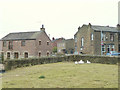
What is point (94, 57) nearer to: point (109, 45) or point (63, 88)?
point (109, 45)

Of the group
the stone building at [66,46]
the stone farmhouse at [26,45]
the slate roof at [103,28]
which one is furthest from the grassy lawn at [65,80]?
the stone building at [66,46]

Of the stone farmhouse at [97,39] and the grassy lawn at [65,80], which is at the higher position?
the stone farmhouse at [97,39]

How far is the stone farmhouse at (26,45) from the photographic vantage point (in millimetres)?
45062

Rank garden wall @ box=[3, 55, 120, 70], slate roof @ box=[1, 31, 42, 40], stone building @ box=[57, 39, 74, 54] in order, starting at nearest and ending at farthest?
garden wall @ box=[3, 55, 120, 70]
slate roof @ box=[1, 31, 42, 40]
stone building @ box=[57, 39, 74, 54]

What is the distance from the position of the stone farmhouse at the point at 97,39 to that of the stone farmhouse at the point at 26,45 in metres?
11.0

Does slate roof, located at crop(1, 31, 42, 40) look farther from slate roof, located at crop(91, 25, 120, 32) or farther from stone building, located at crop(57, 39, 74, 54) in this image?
stone building, located at crop(57, 39, 74, 54)

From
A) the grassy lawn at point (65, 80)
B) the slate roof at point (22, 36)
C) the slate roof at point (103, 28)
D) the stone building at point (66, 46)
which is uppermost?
the slate roof at point (103, 28)

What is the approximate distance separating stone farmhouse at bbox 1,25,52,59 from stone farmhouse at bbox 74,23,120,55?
36.2ft

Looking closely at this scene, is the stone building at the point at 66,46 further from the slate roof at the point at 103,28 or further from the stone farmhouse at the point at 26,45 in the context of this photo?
the stone farmhouse at the point at 26,45

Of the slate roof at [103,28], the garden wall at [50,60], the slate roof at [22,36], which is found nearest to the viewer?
the garden wall at [50,60]

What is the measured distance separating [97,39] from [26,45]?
20.2 m

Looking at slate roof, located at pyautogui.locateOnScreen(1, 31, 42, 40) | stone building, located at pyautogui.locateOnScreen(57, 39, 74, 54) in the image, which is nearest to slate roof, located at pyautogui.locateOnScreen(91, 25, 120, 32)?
slate roof, located at pyautogui.locateOnScreen(1, 31, 42, 40)

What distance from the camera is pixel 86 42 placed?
5128 cm

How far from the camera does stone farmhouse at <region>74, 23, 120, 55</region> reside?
161ft
